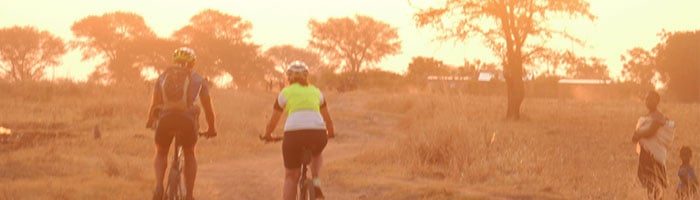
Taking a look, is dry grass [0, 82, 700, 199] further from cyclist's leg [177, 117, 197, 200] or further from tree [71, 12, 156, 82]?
tree [71, 12, 156, 82]

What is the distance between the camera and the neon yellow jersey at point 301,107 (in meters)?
8.20

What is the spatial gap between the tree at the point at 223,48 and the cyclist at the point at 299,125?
6125cm

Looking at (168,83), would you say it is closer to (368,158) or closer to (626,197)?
(626,197)

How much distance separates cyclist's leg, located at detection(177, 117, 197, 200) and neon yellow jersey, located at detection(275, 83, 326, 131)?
3.08 ft

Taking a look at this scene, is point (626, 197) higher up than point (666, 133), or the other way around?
point (666, 133)

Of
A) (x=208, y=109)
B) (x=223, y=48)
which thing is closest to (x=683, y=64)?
(x=223, y=48)

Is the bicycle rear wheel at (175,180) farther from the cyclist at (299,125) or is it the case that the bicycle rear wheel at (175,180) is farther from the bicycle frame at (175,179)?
the cyclist at (299,125)

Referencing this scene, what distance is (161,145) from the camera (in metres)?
8.82

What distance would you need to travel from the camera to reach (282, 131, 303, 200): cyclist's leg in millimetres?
8164

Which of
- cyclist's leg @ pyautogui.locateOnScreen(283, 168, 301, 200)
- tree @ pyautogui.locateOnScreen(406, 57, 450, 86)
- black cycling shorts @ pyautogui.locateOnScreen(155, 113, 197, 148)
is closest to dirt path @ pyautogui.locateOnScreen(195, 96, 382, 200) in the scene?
black cycling shorts @ pyautogui.locateOnScreen(155, 113, 197, 148)

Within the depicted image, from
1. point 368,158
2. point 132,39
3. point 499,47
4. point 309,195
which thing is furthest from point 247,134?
point 132,39

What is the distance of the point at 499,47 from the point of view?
3161 cm

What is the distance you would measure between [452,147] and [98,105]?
14.8m

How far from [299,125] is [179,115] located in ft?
4.24
